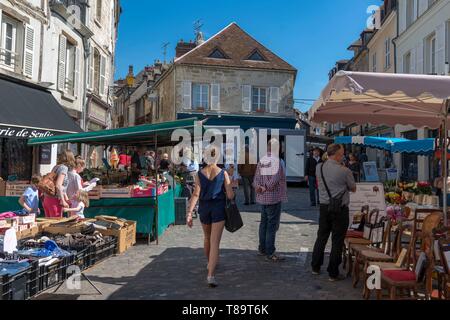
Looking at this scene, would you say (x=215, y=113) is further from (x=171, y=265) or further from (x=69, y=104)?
(x=171, y=265)

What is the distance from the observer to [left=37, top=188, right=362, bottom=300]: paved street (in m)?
4.72

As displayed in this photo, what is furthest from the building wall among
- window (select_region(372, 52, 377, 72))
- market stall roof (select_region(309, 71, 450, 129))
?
market stall roof (select_region(309, 71, 450, 129))

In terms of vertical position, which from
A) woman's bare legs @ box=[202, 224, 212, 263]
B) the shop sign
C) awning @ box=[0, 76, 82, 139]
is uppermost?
awning @ box=[0, 76, 82, 139]

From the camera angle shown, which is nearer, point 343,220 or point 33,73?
point 343,220

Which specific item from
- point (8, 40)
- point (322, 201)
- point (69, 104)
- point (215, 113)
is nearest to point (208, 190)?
point (322, 201)

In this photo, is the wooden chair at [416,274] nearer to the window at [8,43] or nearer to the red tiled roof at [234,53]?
the window at [8,43]

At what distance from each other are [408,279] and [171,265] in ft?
10.7

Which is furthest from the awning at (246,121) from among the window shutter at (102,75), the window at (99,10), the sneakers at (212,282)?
the sneakers at (212,282)

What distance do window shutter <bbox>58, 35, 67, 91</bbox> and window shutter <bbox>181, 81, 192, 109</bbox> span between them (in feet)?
47.2

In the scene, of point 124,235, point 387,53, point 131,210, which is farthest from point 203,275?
point 387,53

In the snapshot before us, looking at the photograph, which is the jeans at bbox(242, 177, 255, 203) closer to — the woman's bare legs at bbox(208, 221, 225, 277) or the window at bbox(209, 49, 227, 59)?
the woman's bare legs at bbox(208, 221, 225, 277)

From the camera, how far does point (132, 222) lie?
7.07m

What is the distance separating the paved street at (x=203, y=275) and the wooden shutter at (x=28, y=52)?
721cm

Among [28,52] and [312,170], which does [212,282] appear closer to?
[312,170]
